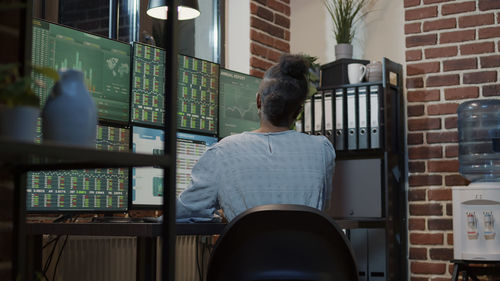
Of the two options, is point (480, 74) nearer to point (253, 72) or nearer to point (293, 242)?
point (253, 72)

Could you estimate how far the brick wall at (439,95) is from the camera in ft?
11.8

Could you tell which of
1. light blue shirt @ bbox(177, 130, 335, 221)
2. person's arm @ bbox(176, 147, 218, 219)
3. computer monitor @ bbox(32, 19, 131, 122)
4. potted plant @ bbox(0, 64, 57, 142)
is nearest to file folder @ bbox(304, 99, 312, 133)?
computer monitor @ bbox(32, 19, 131, 122)

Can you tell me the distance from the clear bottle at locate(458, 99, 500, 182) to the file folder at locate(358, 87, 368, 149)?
551 millimetres

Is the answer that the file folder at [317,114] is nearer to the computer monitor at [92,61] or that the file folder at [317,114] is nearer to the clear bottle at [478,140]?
the clear bottle at [478,140]

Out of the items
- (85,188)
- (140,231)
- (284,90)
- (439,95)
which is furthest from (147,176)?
(439,95)

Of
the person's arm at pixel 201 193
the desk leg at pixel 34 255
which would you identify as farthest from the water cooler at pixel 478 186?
the desk leg at pixel 34 255

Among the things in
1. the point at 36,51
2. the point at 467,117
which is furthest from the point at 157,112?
the point at 467,117

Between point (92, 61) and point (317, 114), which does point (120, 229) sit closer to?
point (92, 61)

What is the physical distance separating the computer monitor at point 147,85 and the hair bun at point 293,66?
667 millimetres

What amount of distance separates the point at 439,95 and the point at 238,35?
3.89ft

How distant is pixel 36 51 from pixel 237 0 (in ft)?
6.03

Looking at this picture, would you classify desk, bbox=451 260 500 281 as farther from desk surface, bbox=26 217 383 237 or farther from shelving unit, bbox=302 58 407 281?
desk surface, bbox=26 217 383 237

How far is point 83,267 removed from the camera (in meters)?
2.70

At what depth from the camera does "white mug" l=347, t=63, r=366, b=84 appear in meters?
3.65
